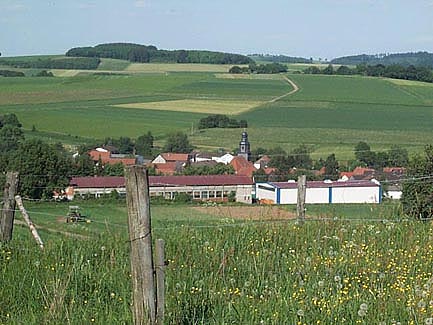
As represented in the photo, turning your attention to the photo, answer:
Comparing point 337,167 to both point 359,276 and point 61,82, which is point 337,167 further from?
point 61,82

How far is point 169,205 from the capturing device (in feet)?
50.8

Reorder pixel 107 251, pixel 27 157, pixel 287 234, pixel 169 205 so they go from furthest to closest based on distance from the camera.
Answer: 1. pixel 27 157
2. pixel 169 205
3. pixel 287 234
4. pixel 107 251

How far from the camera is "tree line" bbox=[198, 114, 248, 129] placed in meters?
54.6

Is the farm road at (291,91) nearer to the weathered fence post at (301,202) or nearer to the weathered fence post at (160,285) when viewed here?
the weathered fence post at (301,202)

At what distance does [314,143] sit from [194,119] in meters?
15.5

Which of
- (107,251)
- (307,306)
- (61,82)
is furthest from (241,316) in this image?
(61,82)

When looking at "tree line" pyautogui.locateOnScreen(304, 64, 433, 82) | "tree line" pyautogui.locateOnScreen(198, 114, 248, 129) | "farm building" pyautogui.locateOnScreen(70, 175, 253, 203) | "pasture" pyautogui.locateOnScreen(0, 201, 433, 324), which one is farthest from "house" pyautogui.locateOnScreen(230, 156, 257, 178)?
"tree line" pyautogui.locateOnScreen(304, 64, 433, 82)

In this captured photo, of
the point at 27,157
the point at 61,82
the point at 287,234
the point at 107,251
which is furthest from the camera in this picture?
the point at 61,82

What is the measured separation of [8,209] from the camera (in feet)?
27.0

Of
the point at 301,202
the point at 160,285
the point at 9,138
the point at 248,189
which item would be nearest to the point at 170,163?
the point at 9,138

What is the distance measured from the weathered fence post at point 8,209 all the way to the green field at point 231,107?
91.9 ft

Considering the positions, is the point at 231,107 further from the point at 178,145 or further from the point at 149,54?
the point at 149,54

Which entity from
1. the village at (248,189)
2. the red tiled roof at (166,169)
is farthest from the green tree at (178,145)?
the village at (248,189)

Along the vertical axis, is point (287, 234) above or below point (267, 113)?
above
